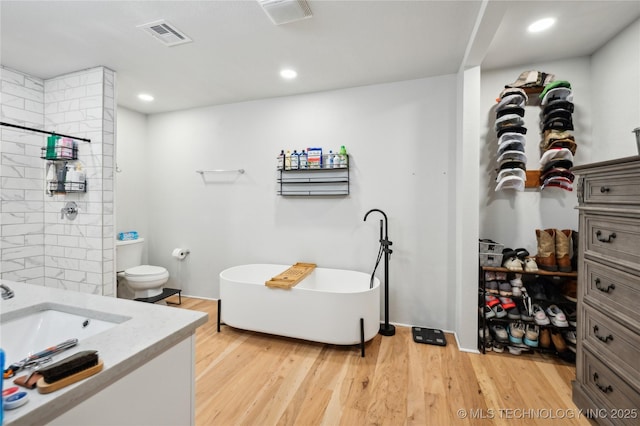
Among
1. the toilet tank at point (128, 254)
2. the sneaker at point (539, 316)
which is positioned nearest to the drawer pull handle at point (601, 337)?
the sneaker at point (539, 316)

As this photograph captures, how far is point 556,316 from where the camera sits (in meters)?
2.17

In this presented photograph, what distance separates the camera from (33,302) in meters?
1.06

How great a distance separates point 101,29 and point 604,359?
12.3 feet

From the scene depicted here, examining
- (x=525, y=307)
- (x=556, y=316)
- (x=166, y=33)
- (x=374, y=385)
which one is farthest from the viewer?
(x=525, y=307)

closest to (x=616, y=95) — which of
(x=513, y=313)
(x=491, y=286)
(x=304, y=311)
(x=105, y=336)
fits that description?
(x=491, y=286)

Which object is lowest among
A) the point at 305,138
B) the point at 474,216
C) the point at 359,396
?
the point at 359,396

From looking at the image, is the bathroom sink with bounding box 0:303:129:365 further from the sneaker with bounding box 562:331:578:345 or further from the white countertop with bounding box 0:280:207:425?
the sneaker with bounding box 562:331:578:345

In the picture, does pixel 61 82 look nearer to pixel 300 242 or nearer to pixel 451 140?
pixel 300 242

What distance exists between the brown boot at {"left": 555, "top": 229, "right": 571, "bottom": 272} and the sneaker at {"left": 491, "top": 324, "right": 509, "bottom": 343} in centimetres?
65

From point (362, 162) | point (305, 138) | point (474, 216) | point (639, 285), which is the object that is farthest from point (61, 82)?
point (639, 285)

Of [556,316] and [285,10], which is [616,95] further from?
[285,10]

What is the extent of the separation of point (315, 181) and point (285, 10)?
1.58 metres

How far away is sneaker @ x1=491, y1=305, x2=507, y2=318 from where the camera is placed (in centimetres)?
226

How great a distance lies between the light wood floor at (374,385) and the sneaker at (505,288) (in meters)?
0.49
